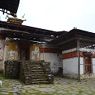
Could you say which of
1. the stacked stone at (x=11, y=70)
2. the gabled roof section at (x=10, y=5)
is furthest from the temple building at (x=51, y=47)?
the gabled roof section at (x=10, y=5)

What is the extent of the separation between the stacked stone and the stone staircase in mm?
1176

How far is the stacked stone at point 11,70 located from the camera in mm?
17828

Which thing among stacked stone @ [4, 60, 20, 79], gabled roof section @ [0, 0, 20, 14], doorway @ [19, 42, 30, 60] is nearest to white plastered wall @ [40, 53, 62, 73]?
doorway @ [19, 42, 30, 60]

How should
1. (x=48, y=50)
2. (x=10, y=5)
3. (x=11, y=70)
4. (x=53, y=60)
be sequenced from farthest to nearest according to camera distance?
(x=53, y=60)
(x=48, y=50)
(x=11, y=70)
(x=10, y=5)

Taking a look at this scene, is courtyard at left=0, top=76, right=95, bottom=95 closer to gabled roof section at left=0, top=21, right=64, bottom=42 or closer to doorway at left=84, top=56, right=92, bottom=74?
gabled roof section at left=0, top=21, right=64, bottom=42

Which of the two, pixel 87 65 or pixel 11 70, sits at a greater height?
pixel 87 65

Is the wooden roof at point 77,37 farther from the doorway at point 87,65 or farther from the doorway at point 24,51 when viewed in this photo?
the doorway at point 24,51

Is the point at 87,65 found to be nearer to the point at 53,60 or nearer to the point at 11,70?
the point at 53,60

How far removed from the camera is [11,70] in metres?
17.9

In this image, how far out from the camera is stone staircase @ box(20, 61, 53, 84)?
15217 mm

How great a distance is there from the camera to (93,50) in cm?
2375

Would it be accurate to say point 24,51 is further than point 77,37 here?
Yes

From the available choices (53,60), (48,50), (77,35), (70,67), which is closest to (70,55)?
(70,67)

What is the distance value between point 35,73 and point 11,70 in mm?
2612
